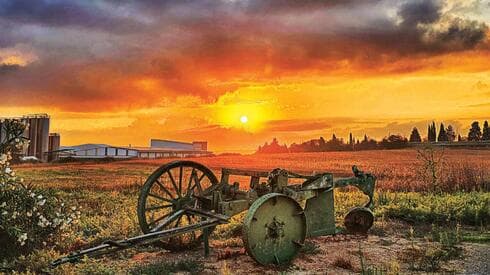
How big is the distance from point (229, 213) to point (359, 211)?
356cm

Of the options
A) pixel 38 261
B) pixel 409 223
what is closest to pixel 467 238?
pixel 409 223

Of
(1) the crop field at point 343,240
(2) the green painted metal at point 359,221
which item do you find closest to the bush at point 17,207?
(1) the crop field at point 343,240

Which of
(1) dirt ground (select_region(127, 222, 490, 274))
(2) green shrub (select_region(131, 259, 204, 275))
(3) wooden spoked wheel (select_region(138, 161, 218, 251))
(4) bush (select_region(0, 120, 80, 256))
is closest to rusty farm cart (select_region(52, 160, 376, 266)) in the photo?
(3) wooden spoked wheel (select_region(138, 161, 218, 251))

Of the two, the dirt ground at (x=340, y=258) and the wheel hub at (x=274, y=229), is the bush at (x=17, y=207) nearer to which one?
the dirt ground at (x=340, y=258)

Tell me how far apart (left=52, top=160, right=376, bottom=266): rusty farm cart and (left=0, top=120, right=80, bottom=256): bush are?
1670 mm

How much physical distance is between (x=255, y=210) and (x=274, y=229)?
1.78 feet

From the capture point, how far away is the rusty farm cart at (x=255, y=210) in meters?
6.88

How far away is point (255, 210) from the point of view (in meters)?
6.86

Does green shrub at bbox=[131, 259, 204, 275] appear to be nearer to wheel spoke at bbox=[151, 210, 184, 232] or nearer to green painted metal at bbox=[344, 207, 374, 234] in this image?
wheel spoke at bbox=[151, 210, 184, 232]

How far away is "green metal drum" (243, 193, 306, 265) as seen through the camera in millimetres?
6875

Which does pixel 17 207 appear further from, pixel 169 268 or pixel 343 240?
pixel 343 240

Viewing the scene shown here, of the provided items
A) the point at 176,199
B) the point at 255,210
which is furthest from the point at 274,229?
the point at 176,199

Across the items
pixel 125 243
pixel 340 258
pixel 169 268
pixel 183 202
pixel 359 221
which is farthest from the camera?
pixel 359 221

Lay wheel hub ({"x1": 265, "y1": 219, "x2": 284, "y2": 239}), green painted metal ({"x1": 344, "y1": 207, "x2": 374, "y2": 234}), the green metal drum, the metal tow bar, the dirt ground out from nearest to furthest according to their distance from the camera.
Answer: the metal tow bar → the green metal drum → wheel hub ({"x1": 265, "y1": 219, "x2": 284, "y2": 239}) → the dirt ground → green painted metal ({"x1": 344, "y1": 207, "x2": 374, "y2": 234})
